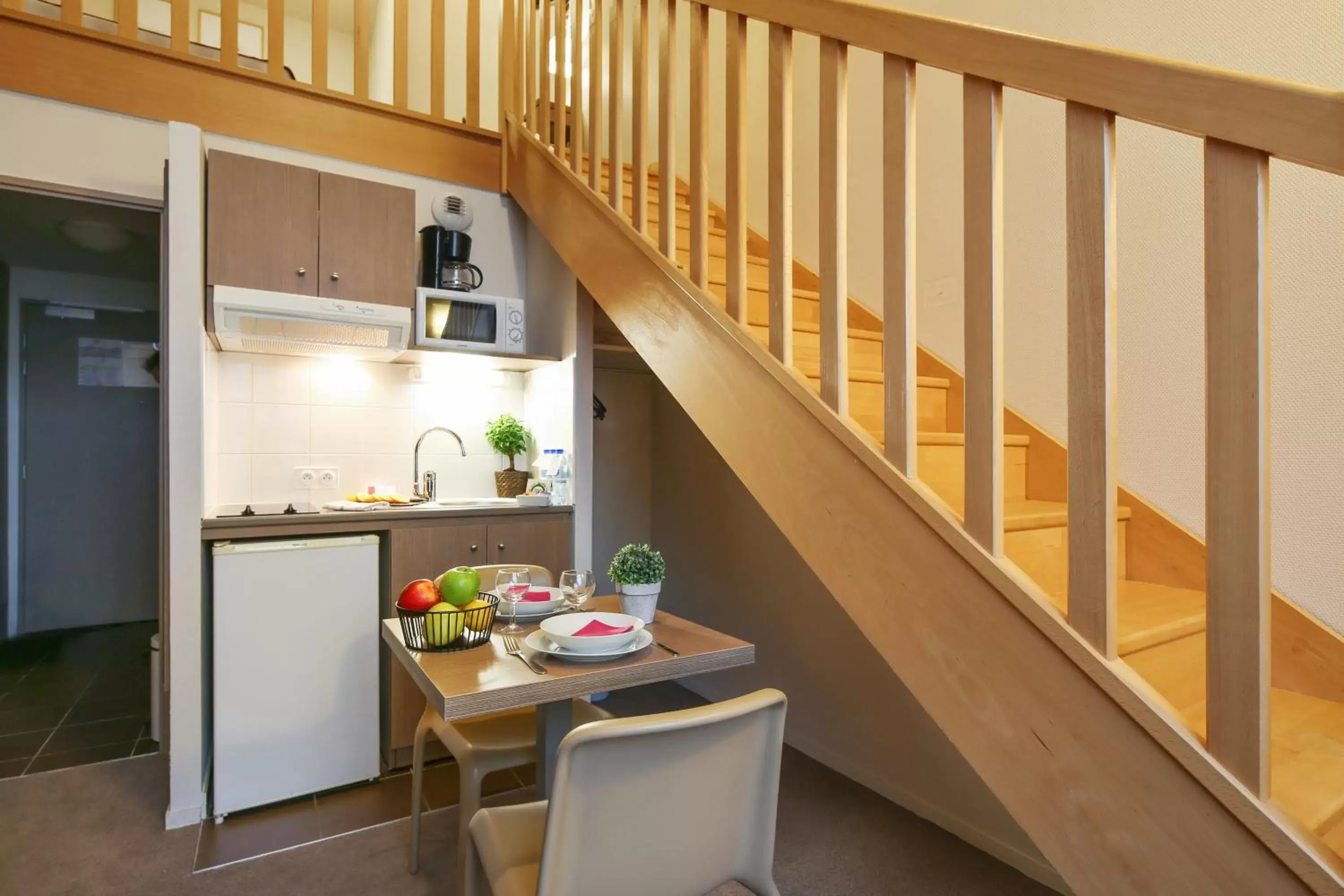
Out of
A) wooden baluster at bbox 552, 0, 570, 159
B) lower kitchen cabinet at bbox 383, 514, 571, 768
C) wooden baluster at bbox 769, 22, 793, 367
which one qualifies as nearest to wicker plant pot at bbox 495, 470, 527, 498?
lower kitchen cabinet at bbox 383, 514, 571, 768

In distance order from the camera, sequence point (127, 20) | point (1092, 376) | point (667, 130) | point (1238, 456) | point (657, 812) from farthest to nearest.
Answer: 1. point (127, 20)
2. point (667, 130)
3. point (657, 812)
4. point (1092, 376)
5. point (1238, 456)

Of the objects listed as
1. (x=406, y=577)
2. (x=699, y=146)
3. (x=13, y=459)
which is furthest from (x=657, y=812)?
(x=13, y=459)

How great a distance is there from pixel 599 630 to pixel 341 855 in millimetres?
1379

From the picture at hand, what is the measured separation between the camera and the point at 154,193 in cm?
279

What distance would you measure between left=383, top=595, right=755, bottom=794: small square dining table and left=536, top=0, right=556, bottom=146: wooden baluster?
7.19ft

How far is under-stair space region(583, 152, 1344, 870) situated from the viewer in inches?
46.0

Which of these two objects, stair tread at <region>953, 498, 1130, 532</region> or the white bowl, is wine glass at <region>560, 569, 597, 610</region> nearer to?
the white bowl

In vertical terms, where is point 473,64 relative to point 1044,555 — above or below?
above

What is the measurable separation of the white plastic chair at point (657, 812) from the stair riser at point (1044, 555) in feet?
2.35

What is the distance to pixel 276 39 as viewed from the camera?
9.77 feet

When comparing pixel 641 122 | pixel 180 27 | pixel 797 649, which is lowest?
pixel 797 649

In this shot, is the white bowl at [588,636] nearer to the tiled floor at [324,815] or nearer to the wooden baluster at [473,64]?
the tiled floor at [324,815]

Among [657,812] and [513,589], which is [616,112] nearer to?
[513,589]

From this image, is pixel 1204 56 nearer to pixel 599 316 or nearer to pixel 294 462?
pixel 599 316
